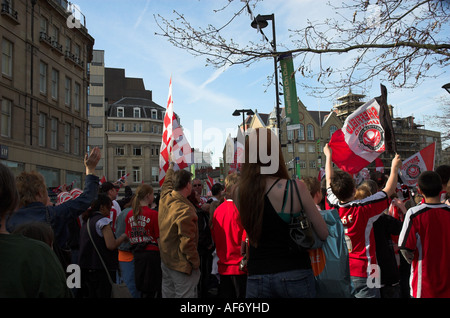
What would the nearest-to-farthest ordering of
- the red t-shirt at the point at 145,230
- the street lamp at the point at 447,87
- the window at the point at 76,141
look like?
the red t-shirt at the point at 145,230, the street lamp at the point at 447,87, the window at the point at 76,141

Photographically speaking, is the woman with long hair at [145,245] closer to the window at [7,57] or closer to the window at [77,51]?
the window at [7,57]

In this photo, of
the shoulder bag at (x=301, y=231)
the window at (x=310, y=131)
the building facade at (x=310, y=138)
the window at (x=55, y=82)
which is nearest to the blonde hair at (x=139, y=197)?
the shoulder bag at (x=301, y=231)

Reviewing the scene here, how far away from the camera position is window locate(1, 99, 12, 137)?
73.1ft

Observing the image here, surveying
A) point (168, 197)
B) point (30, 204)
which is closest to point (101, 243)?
point (168, 197)

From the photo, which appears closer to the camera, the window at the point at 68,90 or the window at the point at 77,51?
the window at the point at 68,90

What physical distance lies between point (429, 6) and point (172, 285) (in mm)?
5610

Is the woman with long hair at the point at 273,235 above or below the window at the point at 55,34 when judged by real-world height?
below

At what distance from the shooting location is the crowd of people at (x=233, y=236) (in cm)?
225

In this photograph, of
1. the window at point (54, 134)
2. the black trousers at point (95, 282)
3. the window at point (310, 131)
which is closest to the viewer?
the black trousers at point (95, 282)

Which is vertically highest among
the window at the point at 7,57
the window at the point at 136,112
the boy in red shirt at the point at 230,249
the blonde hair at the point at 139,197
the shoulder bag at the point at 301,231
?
the window at the point at 136,112

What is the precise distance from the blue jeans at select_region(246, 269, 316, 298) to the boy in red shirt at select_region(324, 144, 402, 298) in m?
1.65

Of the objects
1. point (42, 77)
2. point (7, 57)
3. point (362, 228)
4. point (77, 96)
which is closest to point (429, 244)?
point (362, 228)

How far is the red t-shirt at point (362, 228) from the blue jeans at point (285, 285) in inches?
64.9
